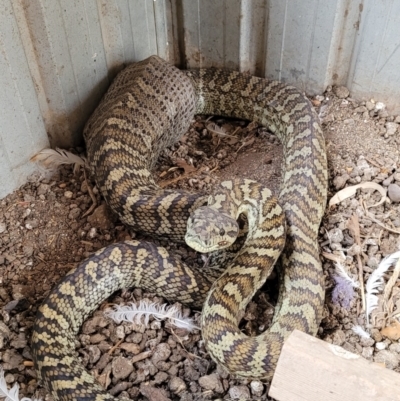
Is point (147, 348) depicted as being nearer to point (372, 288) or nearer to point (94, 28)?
point (372, 288)

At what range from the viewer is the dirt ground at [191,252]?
3.06m

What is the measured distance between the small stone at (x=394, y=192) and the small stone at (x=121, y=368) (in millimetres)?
2433

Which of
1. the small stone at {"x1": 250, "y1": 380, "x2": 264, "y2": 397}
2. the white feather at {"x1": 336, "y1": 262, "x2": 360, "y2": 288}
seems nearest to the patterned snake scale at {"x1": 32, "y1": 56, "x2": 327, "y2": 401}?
the small stone at {"x1": 250, "y1": 380, "x2": 264, "y2": 397}

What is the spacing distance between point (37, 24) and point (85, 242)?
1725 mm

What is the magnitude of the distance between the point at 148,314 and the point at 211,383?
0.65 metres

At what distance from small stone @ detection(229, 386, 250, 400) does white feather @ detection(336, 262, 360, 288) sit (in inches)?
43.6

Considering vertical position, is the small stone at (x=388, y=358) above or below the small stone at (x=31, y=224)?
below

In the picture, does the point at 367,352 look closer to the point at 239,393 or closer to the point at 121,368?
the point at 239,393

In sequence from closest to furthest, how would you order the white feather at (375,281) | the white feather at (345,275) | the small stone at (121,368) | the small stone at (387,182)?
the small stone at (121,368)
the white feather at (375,281)
the white feather at (345,275)
the small stone at (387,182)

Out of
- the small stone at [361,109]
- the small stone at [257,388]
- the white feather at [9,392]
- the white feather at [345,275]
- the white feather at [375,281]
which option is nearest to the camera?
the white feather at [9,392]

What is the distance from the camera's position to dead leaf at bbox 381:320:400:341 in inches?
126

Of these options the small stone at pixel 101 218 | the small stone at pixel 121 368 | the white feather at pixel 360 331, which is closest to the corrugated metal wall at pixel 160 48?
the small stone at pixel 101 218

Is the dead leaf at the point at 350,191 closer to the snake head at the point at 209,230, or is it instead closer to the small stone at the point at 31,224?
the snake head at the point at 209,230

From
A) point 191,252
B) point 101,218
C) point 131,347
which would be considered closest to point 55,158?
point 101,218
